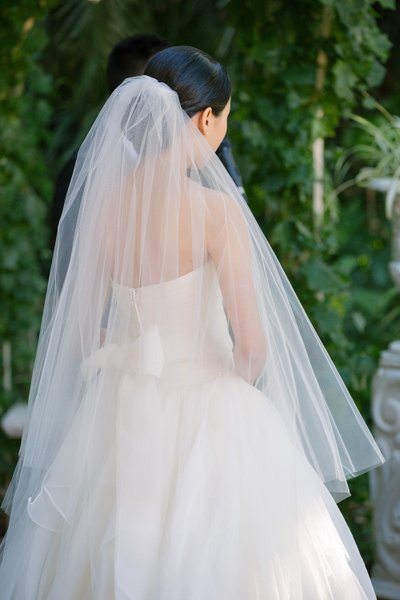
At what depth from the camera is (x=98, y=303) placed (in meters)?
2.39

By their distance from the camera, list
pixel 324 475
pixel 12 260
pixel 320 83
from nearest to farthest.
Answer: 1. pixel 324 475
2. pixel 320 83
3. pixel 12 260

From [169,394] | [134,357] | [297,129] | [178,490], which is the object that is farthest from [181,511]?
[297,129]

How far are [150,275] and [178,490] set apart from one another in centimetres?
51

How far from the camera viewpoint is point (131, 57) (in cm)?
328

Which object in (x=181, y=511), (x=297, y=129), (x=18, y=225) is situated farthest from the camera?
(x=18, y=225)

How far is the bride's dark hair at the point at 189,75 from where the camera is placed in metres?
2.35

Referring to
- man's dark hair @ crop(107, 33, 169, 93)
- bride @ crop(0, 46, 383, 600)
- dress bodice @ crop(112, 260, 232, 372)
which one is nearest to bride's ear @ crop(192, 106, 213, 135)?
bride @ crop(0, 46, 383, 600)

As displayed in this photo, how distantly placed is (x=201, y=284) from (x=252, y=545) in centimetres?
63

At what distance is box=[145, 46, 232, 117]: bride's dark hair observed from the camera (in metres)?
2.35

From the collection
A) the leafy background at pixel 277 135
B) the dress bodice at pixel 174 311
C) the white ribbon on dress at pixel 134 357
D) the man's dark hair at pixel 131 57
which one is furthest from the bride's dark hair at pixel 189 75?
the leafy background at pixel 277 135

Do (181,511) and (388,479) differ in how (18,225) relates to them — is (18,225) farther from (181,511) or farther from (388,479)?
(181,511)

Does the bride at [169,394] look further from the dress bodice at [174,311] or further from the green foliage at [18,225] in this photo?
the green foliage at [18,225]

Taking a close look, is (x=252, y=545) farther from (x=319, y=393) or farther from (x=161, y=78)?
(x=161, y=78)

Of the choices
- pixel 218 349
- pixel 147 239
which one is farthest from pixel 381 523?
pixel 147 239
